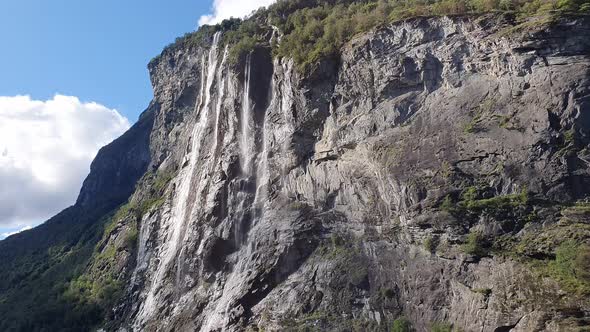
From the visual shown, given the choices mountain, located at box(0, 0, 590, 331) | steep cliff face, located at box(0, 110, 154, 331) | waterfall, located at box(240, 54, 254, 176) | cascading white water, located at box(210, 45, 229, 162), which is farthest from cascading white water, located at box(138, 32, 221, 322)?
steep cliff face, located at box(0, 110, 154, 331)

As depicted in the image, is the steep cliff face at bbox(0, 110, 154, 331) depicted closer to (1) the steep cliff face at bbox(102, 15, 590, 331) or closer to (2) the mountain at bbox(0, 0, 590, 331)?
(2) the mountain at bbox(0, 0, 590, 331)

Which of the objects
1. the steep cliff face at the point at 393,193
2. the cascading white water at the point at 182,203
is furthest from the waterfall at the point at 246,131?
the cascading white water at the point at 182,203

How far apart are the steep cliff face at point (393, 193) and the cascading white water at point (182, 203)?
32 cm

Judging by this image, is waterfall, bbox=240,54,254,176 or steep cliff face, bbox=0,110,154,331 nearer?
waterfall, bbox=240,54,254,176

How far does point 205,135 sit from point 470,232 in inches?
1063

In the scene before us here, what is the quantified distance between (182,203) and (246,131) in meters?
8.06

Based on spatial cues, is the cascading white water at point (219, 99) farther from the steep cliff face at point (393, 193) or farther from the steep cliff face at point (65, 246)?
the steep cliff face at point (65, 246)

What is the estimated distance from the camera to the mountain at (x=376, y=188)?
27375 millimetres

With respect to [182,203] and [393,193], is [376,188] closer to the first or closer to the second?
[393,193]

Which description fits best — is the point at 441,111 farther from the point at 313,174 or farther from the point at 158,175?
the point at 158,175

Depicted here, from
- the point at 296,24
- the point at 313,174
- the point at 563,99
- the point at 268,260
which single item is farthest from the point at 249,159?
the point at 563,99

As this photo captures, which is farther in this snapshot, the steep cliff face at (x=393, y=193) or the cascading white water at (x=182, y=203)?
the cascading white water at (x=182, y=203)

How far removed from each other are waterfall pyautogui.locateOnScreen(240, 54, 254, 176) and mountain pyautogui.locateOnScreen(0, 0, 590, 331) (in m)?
0.18

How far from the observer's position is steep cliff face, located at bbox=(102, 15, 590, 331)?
27.4m
